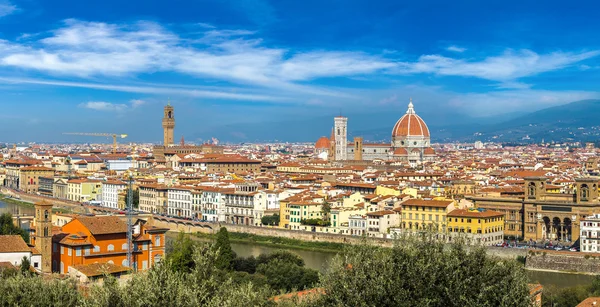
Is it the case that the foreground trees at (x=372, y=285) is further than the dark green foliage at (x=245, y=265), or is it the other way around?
the dark green foliage at (x=245, y=265)

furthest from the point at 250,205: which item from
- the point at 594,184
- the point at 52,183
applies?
the point at 52,183

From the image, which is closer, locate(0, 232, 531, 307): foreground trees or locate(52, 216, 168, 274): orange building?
locate(0, 232, 531, 307): foreground trees

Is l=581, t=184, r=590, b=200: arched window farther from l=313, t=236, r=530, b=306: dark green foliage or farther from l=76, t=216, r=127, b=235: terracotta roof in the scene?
l=313, t=236, r=530, b=306: dark green foliage

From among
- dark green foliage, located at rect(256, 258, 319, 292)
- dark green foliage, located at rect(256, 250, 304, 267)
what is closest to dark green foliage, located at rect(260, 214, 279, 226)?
dark green foliage, located at rect(256, 250, 304, 267)

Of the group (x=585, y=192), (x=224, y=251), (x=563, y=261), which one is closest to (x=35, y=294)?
(x=224, y=251)

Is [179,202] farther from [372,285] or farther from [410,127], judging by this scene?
[410,127]

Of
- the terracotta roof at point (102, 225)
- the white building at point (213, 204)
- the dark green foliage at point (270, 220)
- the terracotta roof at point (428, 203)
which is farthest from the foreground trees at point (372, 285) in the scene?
the white building at point (213, 204)

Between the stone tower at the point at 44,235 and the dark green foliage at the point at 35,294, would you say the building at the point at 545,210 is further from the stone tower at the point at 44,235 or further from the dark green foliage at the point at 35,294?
the dark green foliage at the point at 35,294

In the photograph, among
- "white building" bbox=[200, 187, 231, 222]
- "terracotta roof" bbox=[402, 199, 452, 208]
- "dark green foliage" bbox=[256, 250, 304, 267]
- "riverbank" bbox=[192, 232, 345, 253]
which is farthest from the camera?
"white building" bbox=[200, 187, 231, 222]
